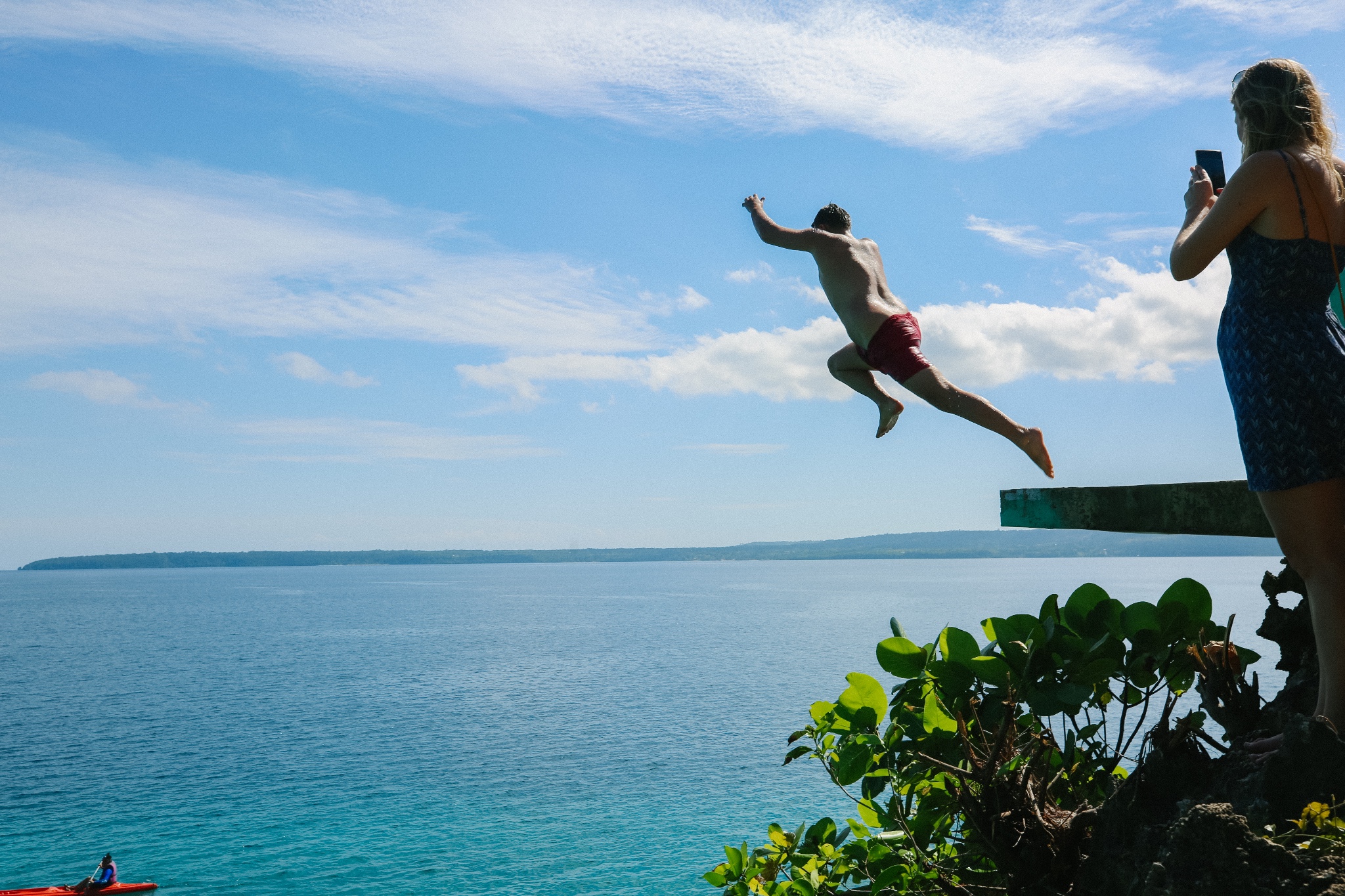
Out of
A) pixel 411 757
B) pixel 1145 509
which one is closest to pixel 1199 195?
pixel 1145 509

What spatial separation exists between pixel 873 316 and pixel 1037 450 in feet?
2.92

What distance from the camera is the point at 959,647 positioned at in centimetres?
257

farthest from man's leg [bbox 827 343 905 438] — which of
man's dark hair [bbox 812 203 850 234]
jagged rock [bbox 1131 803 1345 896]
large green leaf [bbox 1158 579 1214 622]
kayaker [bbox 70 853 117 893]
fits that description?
kayaker [bbox 70 853 117 893]

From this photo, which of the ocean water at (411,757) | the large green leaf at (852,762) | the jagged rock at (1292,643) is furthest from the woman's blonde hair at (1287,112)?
the ocean water at (411,757)

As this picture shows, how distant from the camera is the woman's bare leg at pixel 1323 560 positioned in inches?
89.7

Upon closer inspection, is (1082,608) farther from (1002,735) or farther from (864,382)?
(864,382)

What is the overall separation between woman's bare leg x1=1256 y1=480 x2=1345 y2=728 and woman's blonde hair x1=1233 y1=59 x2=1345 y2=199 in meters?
0.81

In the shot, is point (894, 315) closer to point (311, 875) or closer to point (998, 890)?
point (998, 890)

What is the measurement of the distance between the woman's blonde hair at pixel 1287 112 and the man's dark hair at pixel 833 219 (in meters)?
1.98

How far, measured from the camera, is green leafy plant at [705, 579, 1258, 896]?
8.01 feet

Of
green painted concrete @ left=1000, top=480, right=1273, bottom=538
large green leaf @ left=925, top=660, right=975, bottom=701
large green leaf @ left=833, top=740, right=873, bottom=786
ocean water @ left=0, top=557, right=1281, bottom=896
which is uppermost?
green painted concrete @ left=1000, top=480, right=1273, bottom=538

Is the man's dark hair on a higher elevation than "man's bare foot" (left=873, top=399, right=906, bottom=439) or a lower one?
higher

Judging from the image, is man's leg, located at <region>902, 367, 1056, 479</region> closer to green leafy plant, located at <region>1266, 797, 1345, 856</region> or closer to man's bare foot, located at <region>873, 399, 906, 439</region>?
man's bare foot, located at <region>873, 399, 906, 439</region>

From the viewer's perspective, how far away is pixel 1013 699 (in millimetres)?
2461
